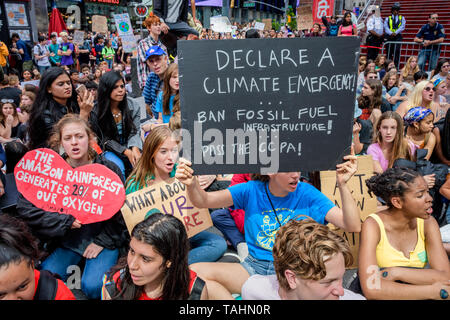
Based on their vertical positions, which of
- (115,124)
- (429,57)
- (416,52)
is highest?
(416,52)

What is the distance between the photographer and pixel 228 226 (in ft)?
11.5

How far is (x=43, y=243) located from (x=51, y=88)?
2.02 m

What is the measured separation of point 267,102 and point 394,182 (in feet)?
3.66

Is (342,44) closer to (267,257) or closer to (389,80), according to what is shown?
(267,257)

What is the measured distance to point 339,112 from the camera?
2164 millimetres

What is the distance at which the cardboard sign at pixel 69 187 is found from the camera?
2.77 m

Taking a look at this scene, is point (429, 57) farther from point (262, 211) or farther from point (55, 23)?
point (55, 23)

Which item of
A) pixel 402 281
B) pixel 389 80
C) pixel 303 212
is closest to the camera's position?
pixel 402 281

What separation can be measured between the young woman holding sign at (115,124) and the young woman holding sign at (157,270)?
7.11 ft

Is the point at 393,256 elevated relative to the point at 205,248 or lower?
elevated

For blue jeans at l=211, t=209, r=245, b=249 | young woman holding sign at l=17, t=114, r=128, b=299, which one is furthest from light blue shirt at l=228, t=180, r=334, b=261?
young woman holding sign at l=17, t=114, r=128, b=299

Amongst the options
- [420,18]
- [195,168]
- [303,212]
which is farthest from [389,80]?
[420,18]

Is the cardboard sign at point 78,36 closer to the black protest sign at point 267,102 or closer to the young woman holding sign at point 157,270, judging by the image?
the black protest sign at point 267,102

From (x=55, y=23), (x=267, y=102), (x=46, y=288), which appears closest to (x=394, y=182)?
(x=267, y=102)
